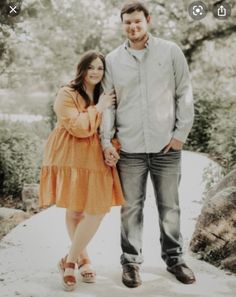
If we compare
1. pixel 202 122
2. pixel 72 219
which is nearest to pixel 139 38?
pixel 72 219

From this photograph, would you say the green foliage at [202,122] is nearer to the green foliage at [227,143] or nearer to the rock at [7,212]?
the green foliage at [227,143]

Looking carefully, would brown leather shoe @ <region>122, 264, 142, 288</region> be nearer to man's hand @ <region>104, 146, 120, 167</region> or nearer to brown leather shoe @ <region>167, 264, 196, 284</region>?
brown leather shoe @ <region>167, 264, 196, 284</region>

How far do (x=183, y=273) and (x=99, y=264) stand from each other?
0.42 meters

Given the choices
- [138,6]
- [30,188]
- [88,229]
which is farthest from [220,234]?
[30,188]

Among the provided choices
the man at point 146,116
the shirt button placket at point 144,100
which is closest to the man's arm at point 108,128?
the man at point 146,116

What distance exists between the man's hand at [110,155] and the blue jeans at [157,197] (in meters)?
0.08

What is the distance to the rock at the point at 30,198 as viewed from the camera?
379 cm

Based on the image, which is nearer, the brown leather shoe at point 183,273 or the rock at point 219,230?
the brown leather shoe at point 183,273

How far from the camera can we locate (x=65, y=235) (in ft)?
9.34

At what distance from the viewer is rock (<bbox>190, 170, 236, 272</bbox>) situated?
2.46m

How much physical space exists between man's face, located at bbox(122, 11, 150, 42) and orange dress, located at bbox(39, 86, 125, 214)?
34cm

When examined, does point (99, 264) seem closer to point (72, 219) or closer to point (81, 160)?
point (72, 219)

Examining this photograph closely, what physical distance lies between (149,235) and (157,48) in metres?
1.06

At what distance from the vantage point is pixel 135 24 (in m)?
2.14
